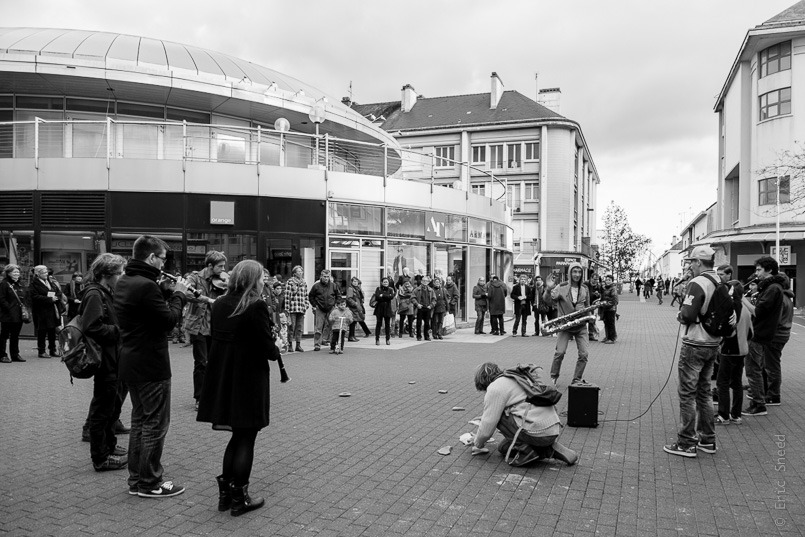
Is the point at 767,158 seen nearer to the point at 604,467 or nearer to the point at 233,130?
the point at 233,130

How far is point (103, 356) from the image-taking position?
5.24m

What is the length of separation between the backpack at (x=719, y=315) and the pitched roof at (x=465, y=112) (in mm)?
49841

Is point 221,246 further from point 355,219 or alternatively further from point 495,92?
point 495,92

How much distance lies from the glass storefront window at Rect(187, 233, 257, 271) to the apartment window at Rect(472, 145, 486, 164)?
41.2 metres

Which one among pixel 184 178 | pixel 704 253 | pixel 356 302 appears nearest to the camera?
pixel 704 253

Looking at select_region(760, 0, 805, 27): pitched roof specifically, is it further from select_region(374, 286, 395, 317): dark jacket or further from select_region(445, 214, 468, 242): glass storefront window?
select_region(374, 286, 395, 317): dark jacket

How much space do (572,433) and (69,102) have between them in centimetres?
1863

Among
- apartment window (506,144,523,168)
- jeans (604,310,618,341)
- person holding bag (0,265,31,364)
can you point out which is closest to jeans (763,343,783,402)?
jeans (604,310,618,341)

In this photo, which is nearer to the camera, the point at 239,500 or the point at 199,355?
the point at 239,500

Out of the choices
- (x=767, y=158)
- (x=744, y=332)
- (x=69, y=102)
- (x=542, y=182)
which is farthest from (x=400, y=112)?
(x=744, y=332)

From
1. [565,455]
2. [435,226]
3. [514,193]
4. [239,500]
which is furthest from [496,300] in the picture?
[514,193]

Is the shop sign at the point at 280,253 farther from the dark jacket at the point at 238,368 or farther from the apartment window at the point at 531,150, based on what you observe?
the apartment window at the point at 531,150

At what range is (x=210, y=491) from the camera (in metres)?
4.77

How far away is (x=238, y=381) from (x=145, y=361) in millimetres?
861
